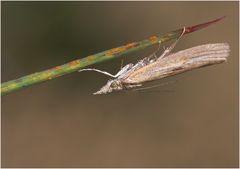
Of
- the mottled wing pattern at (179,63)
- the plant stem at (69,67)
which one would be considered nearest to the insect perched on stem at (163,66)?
the mottled wing pattern at (179,63)

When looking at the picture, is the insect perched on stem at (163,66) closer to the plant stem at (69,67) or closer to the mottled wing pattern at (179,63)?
the mottled wing pattern at (179,63)

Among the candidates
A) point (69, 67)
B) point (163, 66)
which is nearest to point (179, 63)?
point (163, 66)

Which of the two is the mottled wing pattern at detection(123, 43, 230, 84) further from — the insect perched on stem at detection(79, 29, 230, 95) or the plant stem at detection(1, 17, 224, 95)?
the plant stem at detection(1, 17, 224, 95)

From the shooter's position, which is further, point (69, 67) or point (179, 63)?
point (179, 63)

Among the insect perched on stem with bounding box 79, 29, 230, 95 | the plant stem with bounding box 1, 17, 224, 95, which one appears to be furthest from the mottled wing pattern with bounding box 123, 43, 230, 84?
the plant stem with bounding box 1, 17, 224, 95

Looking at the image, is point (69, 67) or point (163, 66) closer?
point (69, 67)

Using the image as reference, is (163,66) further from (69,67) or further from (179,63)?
(69,67)

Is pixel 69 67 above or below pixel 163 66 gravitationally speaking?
below

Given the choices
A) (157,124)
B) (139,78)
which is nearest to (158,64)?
(139,78)

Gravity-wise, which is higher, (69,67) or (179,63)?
(179,63)
